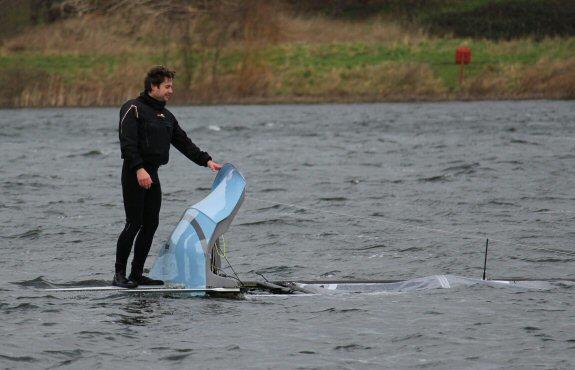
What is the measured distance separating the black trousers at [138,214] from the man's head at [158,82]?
671 mm

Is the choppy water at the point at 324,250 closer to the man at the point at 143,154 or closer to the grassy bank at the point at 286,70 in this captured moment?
the man at the point at 143,154

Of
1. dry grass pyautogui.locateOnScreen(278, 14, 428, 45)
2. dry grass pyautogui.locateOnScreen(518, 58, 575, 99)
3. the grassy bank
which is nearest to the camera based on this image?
dry grass pyautogui.locateOnScreen(518, 58, 575, 99)

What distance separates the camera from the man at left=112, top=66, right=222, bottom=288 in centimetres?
1107

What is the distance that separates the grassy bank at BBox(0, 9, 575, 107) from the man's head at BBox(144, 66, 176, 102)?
37378 millimetres

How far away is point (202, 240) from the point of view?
11406 mm

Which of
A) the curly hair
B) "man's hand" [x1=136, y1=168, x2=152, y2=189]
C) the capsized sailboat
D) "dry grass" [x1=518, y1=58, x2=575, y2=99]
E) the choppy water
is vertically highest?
the curly hair

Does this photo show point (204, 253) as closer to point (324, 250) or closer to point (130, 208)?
point (130, 208)

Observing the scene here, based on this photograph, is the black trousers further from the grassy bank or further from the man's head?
the grassy bank

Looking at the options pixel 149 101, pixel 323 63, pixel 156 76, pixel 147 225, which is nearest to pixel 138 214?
pixel 147 225

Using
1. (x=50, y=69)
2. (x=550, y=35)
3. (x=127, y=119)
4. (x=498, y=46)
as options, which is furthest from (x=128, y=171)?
(x=550, y=35)

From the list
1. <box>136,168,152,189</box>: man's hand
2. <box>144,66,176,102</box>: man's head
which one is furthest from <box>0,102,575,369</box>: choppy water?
<box>144,66,176,102</box>: man's head

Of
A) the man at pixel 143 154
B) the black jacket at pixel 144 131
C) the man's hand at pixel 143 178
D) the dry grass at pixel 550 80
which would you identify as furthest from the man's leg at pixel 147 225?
the dry grass at pixel 550 80

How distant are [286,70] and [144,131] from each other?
41965mm

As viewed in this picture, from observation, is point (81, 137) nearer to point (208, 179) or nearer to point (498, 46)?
point (208, 179)
